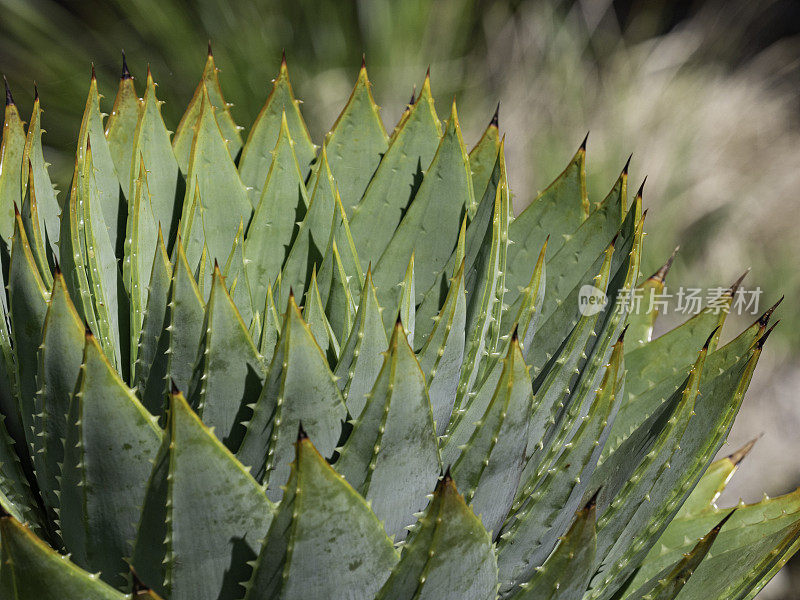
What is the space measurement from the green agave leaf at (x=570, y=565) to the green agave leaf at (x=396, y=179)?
0.49 m

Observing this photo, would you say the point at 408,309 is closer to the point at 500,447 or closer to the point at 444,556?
the point at 500,447

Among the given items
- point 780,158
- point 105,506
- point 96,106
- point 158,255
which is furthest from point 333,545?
point 780,158

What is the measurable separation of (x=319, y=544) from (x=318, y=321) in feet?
0.97

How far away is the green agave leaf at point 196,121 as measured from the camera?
1.05 metres

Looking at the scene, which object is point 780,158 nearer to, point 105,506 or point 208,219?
point 208,219

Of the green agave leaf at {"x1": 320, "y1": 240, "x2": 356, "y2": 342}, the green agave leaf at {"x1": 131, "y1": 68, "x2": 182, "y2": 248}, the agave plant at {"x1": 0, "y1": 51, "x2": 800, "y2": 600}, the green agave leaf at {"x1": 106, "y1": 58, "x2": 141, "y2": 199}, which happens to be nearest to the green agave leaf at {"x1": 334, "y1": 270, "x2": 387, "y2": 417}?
the agave plant at {"x1": 0, "y1": 51, "x2": 800, "y2": 600}

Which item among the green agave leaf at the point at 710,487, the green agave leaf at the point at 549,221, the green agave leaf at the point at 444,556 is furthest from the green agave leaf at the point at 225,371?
the green agave leaf at the point at 710,487

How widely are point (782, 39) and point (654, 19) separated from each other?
15.3 inches

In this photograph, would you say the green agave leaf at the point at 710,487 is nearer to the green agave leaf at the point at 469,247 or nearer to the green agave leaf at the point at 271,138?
the green agave leaf at the point at 469,247

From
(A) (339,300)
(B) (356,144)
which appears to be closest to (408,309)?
(A) (339,300)

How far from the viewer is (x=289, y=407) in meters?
0.73

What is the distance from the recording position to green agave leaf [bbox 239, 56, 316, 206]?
3.59 feet

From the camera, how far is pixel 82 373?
67 centimetres

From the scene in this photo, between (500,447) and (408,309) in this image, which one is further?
(408,309)
